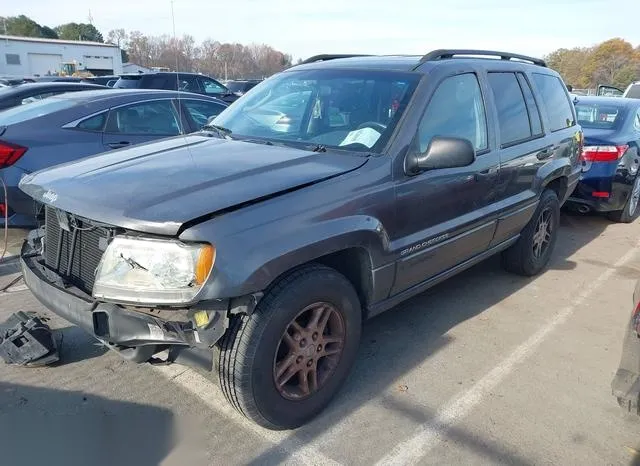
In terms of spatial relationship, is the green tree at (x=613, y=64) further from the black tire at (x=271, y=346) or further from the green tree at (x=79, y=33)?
the green tree at (x=79, y=33)

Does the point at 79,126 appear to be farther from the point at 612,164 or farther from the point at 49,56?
the point at 49,56

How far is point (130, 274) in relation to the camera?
236 centimetres

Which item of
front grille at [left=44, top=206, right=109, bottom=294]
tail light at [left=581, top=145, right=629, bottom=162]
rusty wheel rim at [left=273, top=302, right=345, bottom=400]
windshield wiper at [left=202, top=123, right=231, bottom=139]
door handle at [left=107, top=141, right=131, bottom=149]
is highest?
windshield wiper at [left=202, top=123, right=231, bottom=139]

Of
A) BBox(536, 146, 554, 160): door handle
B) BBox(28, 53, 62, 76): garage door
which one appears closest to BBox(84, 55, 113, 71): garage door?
BBox(28, 53, 62, 76): garage door

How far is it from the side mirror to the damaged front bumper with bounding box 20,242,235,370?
1412 mm

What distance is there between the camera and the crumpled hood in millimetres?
2352

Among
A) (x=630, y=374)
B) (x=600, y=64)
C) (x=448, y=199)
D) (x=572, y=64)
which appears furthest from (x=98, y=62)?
(x=630, y=374)

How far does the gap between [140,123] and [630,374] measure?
5037 millimetres

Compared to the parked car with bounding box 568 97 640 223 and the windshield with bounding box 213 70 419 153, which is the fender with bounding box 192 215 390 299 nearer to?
the windshield with bounding box 213 70 419 153

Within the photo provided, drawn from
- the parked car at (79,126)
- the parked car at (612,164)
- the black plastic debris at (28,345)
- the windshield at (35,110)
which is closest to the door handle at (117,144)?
the parked car at (79,126)

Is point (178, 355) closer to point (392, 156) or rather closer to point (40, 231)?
point (40, 231)

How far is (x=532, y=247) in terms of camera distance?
4.93 metres

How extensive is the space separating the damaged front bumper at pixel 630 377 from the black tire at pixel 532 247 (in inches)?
84.8

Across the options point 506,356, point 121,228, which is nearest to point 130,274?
point 121,228
